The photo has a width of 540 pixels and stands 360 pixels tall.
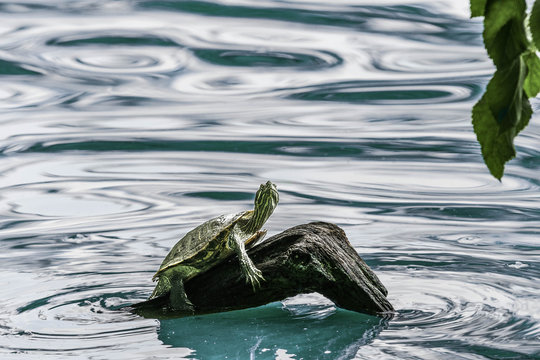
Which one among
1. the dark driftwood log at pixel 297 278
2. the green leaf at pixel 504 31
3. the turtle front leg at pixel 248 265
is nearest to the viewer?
the green leaf at pixel 504 31

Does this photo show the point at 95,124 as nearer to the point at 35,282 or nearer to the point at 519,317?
the point at 35,282

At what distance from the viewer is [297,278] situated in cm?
336

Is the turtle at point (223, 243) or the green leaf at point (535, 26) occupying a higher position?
the green leaf at point (535, 26)

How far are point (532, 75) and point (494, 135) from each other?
4 cm

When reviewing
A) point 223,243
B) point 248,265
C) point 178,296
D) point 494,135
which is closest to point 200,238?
point 223,243

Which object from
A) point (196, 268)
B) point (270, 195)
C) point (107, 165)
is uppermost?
point (270, 195)

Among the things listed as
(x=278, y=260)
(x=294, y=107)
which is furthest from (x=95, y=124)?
(x=278, y=260)

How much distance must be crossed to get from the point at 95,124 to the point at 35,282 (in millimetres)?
3490

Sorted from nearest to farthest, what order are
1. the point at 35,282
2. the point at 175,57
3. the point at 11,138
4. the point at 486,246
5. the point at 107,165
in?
the point at 35,282
the point at 486,246
the point at 107,165
the point at 11,138
the point at 175,57

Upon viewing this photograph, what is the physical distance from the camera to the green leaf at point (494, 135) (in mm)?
514

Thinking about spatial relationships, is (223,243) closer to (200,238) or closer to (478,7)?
(200,238)

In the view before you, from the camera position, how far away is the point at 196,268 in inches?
133

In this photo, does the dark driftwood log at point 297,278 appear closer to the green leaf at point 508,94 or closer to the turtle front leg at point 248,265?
the turtle front leg at point 248,265

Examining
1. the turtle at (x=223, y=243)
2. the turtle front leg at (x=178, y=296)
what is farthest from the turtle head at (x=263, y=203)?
the turtle front leg at (x=178, y=296)
